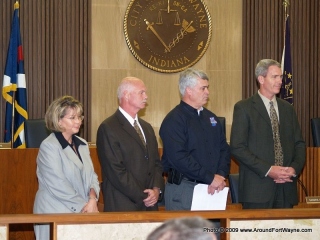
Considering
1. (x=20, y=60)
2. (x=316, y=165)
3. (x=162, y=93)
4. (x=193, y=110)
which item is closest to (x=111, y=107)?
(x=162, y=93)

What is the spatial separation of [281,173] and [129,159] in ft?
3.77

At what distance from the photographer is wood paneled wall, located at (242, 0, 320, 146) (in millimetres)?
8797

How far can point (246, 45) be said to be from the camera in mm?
8789

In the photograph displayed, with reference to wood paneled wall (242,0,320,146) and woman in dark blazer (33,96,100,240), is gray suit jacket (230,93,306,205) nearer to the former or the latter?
woman in dark blazer (33,96,100,240)

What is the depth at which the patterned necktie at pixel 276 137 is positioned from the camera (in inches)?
200

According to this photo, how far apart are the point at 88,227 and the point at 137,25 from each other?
5.17 meters

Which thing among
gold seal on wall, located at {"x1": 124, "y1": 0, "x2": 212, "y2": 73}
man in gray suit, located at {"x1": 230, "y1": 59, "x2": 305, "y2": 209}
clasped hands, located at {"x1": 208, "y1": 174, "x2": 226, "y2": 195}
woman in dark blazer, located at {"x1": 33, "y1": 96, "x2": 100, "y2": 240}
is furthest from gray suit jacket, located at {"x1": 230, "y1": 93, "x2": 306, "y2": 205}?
gold seal on wall, located at {"x1": 124, "y1": 0, "x2": 212, "y2": 73}

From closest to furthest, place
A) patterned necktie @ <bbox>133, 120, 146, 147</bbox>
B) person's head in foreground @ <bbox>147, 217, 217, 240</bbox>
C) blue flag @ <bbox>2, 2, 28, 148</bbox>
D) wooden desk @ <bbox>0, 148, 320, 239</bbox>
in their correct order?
person's head in foreground @ <bbox>147, 217, 217, 240</bbox> < patterned necktie @ <bbox>133, 120, 146, 147</bbox> < wooden desk @ <bbox>0, 148, 320, 239</bbox> < blue flag @ <bbox>2, 2, 28, 148</bbox>

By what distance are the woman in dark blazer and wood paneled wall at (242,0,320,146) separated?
183 inches

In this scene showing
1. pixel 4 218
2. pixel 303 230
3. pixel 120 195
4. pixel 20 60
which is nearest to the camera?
pixel 4 218

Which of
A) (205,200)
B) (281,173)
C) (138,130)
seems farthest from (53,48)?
(281,173)

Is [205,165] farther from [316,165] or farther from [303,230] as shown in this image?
[316,165]

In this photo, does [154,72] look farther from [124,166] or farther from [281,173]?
[124,166]

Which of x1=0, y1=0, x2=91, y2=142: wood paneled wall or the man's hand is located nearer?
the man's hand
